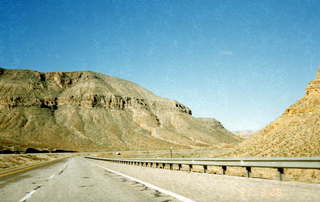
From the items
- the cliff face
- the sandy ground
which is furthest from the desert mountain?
the cliff face

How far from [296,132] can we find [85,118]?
4483 inches

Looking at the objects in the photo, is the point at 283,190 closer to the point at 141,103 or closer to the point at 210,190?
the point at 210,190

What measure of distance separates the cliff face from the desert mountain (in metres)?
81.0

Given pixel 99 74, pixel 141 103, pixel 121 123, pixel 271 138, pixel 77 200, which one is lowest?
pixel 77 200

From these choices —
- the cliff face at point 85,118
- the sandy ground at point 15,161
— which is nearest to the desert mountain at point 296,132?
the sandy ground at point 15,161

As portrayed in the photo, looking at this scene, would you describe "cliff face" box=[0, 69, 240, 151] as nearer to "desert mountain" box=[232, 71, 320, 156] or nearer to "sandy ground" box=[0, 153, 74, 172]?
"sandy ground" box=[0, 153, 74, 172]

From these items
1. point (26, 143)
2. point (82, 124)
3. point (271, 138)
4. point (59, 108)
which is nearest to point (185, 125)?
point (82, 124)

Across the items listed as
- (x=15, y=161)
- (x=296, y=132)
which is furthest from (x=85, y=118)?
(x=296, y=132)

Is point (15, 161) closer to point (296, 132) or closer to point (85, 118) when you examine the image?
point (296, 132)

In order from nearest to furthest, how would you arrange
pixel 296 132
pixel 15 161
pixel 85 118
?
pixel 296 132
pixel 15 161
pixel 85 118

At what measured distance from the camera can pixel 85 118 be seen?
430 feet

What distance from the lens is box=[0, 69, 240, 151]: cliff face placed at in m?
115

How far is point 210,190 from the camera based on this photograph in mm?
8273

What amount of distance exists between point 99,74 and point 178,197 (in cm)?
18024
